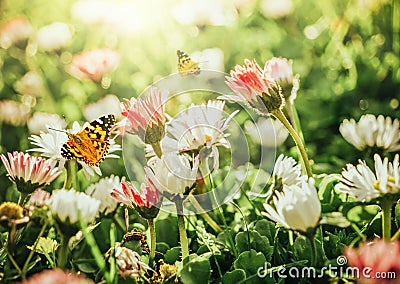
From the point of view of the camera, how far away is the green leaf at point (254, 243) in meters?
0.79

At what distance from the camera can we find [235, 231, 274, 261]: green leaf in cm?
79

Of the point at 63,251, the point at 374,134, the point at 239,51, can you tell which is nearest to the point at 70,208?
the point at 63,251

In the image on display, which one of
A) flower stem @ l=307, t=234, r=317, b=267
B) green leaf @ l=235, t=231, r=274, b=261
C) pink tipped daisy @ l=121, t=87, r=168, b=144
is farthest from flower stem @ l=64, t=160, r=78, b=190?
flower stem @ l=307, t=234, r=317, b=267

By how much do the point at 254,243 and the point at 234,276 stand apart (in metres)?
0.07

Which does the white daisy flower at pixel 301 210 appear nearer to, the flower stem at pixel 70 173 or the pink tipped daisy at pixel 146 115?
the pink tipped daisy at pixel 146 115

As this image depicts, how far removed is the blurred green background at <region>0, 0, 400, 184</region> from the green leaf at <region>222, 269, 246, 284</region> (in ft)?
1.37

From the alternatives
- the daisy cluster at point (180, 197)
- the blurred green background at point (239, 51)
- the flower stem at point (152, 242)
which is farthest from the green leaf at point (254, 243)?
the blurred green background at point (239, 51)

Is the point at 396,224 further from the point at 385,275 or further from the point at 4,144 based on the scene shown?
the point at 4,144

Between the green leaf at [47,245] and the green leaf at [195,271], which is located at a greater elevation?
the green leaf at [47,245]

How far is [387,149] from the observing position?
84 cm

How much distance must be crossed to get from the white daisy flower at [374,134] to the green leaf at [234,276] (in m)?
0.25

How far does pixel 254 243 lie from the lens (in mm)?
793

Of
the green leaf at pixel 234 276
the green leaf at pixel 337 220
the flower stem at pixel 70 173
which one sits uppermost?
the flower stem at pixel 70 173

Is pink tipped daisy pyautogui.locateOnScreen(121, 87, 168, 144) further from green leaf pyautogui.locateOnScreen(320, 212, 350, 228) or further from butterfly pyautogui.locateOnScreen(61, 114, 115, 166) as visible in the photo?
green leaf pyautogui.locateOnScreen(320, 212, 350, 228)
